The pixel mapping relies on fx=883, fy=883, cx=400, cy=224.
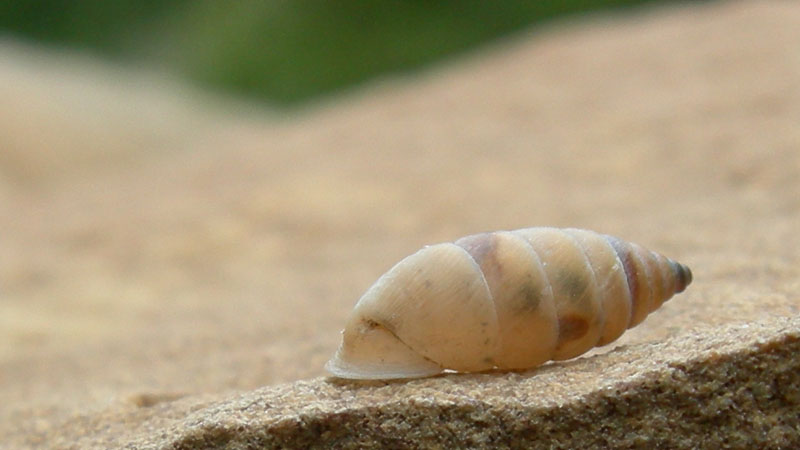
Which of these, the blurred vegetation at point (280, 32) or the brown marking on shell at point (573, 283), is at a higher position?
the blurred vegetation at point (280, 32)

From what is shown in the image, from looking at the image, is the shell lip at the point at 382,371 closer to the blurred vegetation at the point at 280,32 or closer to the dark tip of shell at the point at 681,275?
the dark tip of shell at the point at 681,275

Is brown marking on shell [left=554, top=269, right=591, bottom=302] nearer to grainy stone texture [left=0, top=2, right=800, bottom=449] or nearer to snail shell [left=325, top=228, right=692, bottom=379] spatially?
snail shell [left=325, top=228, right=692, bottom=379]

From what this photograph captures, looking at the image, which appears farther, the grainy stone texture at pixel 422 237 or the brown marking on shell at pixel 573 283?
the brown marking on shell at pixel 573 283

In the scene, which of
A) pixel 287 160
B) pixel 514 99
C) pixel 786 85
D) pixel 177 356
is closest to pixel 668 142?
pixel 786 85

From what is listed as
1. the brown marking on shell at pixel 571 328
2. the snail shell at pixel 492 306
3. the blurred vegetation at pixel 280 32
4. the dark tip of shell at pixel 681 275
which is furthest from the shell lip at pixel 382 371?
the blurred vegetation at pixel 280 32

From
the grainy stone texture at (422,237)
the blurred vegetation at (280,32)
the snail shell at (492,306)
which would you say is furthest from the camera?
the blurred vegetation at (280,32)

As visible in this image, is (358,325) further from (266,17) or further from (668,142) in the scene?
(266,17)

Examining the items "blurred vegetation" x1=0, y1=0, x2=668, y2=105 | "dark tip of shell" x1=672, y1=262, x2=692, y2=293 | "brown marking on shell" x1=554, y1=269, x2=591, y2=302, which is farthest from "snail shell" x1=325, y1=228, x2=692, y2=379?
"blurred vegetation" x1=0, y1=0, x2=668, y2=105
